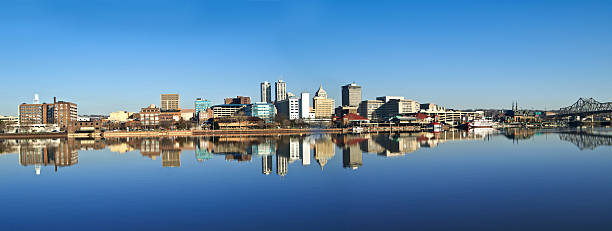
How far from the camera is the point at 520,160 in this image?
74.2ft

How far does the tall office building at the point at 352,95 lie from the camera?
171 m

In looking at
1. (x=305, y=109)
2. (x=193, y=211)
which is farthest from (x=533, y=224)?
(x=305, y=109)

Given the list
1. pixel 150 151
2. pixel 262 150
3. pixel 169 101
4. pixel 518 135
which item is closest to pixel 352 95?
pixel 169 101

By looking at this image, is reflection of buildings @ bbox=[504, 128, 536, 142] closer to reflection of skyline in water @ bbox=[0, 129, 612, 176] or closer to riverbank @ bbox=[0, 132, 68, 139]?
reflection of skyline in water @ bbox=[0, 129, 612, 176]

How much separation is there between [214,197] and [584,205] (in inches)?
411

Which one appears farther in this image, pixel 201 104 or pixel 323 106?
pixel 323 106

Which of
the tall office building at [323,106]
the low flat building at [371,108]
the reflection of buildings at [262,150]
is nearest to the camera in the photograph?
the reflection of buildings at [262,150]

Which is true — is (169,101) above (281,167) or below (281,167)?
above

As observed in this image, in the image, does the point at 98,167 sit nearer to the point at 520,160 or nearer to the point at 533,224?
the point at 533,224

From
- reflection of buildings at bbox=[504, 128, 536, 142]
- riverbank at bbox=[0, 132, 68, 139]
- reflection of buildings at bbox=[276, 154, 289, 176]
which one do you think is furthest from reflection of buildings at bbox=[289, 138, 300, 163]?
riverbank at bbox=[0, 132, 68, 139]

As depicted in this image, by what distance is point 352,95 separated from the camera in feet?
563

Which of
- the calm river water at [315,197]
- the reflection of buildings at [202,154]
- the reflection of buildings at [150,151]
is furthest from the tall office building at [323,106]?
the calm river water at [315,197]

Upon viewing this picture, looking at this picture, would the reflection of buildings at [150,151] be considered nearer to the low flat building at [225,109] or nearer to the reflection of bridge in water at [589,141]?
the reflection of bridge in water at [589,141]

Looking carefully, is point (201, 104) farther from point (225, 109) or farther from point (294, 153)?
point (294, 153)
